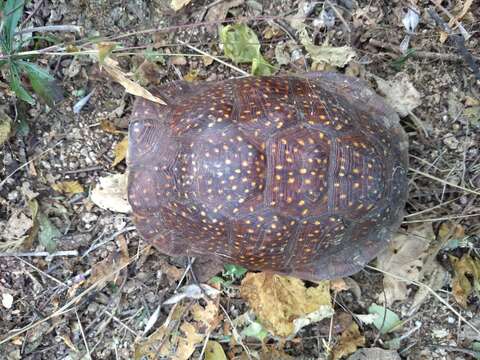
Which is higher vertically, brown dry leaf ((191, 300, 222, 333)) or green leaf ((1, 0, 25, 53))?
green leaf ((1, 0, 25, 53))

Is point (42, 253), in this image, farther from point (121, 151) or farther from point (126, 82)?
point (126, 82)

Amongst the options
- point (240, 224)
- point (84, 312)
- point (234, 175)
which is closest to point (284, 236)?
point (240, 224)

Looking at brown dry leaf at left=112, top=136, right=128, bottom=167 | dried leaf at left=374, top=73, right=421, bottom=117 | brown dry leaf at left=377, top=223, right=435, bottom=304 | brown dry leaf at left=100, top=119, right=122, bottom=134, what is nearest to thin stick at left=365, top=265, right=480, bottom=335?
brown dry leaf at left=377, top=223, right=435, bottom=304

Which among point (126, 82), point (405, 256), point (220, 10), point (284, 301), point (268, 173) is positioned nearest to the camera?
point (268, 173)

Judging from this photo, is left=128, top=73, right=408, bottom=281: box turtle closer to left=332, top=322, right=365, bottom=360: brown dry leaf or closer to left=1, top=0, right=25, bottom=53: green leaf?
left=332, top=322, right=365, bottom=360: brown dry leaf

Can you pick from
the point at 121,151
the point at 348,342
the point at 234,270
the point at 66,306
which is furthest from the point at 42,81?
the point at 348,342

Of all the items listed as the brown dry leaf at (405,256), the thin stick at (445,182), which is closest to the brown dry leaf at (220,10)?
the thin stick at (445,182)

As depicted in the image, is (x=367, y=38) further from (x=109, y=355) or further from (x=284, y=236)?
(x=109, y=355)
